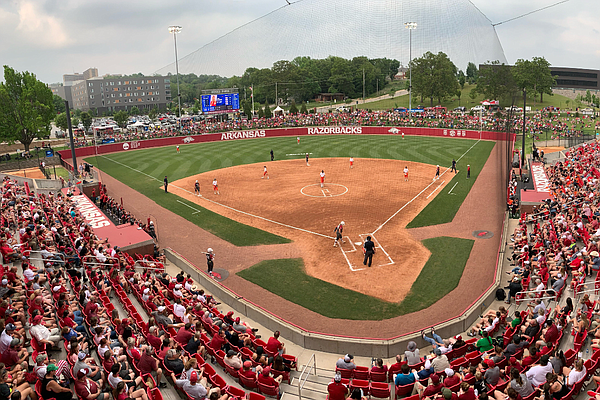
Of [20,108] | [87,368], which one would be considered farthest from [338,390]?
[20,108]

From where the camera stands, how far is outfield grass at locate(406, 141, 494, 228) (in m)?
27.6

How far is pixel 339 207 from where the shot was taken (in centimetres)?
3055

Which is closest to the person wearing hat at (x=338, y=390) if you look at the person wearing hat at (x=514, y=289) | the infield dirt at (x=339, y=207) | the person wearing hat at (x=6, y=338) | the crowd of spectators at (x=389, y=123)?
the person wearing hat at (x=6, y=338)

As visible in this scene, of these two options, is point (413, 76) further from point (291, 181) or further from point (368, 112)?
point (291, 181)

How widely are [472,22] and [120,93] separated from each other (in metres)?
137

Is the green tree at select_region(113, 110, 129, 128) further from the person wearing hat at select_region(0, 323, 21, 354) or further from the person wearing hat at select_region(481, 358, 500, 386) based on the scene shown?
the person wearing hat at select_region(481, 358, 500, 386)

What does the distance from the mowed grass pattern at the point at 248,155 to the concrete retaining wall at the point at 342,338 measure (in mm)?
12649

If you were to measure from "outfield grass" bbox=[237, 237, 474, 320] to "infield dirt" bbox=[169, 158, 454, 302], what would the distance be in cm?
47

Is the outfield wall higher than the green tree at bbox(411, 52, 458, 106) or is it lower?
lower

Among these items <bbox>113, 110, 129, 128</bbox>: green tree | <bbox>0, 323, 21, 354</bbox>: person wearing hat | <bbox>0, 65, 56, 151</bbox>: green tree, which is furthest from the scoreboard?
<bbox>0, 323, 21, 354</bbox>: person wearing hat

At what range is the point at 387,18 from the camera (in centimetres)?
3906

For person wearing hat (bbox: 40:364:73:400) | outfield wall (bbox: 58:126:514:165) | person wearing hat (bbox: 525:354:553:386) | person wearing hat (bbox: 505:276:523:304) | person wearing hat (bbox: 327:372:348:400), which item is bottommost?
person wearing hat (bbox: 505:276:523:304)

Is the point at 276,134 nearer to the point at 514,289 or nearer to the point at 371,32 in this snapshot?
the point at 371,32

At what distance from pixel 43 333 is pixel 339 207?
2210cm
